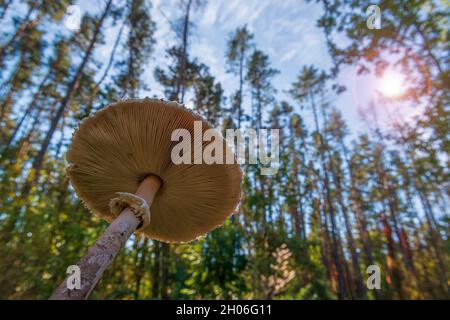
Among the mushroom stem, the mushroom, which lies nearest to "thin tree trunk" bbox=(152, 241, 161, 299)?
the mushroom

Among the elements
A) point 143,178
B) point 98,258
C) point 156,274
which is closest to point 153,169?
point 143,178

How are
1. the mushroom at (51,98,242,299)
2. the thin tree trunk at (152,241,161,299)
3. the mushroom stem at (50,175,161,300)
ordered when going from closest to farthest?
the mushroom stem at (50,175,161,300) → the mushroom at (51,98,242,299) → the thin tree trunk at (152,241,161,299)

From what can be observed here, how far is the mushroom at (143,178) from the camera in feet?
5.73

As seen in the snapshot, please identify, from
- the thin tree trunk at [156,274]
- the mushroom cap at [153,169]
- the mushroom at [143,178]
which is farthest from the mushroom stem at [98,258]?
the thin tree trunk at [156,274]

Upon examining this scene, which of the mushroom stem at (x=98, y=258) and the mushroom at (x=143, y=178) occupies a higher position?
the mushroom at (x=143, y=178)

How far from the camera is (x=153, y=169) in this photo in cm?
223

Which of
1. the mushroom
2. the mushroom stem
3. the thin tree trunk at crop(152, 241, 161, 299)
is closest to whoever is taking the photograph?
the mushroom stem

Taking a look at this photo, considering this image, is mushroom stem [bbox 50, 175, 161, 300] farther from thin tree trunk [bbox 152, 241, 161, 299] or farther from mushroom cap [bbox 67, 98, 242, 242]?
thin tree trunk [bbox 152, 241, 161, 299]

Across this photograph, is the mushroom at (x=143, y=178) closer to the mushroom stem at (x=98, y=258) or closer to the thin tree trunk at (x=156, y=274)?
the mushroom stem at (x=98, y=258)

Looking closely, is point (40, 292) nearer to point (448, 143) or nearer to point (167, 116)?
point (167, 116)

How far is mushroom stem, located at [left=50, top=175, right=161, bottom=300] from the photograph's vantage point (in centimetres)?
118

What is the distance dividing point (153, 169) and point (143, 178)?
208 mm
